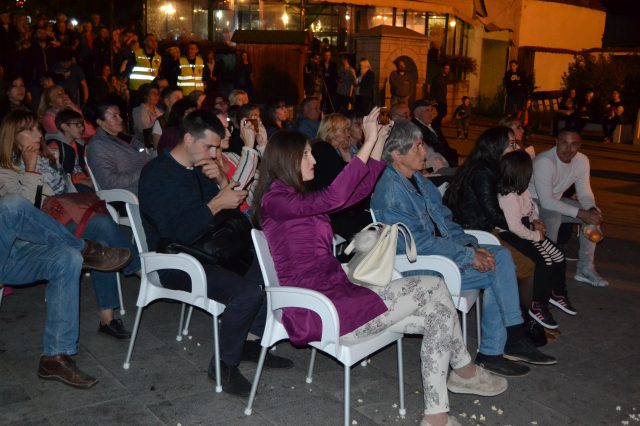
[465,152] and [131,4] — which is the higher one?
[131,4]

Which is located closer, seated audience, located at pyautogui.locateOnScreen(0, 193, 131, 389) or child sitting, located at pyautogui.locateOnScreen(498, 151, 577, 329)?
seated audience, located at pyautogui.locateOnScreen(0, 193, 131, 389)

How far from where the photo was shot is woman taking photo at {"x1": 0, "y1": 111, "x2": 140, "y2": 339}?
3.90m

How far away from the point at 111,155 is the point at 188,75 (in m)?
6.46

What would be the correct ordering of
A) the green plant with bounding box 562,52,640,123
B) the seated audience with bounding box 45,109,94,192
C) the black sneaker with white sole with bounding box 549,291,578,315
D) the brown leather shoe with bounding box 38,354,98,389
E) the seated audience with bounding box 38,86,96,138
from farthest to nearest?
the green plant with bounding box 562,52,640,123
the seated audience with bounding box 38,86,96,138
the seated audience with bounding box 45,109,94,192
the black sneaker with white sole with bounding box 549,291,578,315
the brown leather shoe with bounding box 38,354,98,389

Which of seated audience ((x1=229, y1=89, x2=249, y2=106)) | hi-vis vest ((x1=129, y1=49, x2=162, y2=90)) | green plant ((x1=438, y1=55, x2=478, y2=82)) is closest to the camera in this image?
seated audience ((x1=229, y1=89, x2=249, y2=106))

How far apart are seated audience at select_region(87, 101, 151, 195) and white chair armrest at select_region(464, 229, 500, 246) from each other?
2685mm

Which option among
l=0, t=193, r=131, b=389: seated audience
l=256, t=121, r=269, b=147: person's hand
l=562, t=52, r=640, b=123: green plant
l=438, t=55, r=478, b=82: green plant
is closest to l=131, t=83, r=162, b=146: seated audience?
l=256, t=121, r=269, b=147: person's hand

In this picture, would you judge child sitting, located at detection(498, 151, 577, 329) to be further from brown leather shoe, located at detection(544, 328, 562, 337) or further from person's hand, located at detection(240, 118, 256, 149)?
person's hand, located at detection(240, 118, 256, 149)

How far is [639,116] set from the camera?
683 inches

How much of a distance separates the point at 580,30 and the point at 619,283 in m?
29.2

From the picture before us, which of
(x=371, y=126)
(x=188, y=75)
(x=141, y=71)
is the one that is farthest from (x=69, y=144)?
(x=188, y=75)

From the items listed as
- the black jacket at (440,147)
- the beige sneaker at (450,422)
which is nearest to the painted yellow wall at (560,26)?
the black jacket at (440,147)

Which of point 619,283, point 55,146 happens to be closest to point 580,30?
point 619,283

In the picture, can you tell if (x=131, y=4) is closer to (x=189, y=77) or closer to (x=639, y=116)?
(x=189, y=77)
